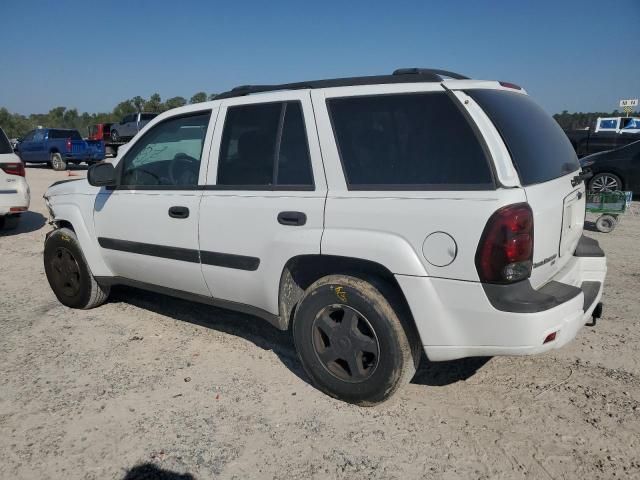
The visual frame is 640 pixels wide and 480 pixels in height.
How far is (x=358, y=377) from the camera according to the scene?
2.89 m

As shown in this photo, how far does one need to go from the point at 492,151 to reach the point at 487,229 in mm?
398

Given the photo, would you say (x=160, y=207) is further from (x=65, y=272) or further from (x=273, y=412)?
(x=273, y=412)

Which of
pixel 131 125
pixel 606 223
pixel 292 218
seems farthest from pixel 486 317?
pixel 131 125

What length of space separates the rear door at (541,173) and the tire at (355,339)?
76 centimetres

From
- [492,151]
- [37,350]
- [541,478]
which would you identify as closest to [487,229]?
[492,151]

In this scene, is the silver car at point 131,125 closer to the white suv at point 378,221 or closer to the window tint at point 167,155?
the window tint at point 167,155

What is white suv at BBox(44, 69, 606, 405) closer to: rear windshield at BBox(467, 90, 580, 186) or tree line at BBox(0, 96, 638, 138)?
rear windshield at BBox(467, 90, 580, 186)

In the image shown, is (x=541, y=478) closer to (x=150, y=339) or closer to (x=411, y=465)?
(x=411, y=465)

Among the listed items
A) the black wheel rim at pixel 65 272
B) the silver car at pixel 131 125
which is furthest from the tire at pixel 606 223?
the silver car at pixel 131 125

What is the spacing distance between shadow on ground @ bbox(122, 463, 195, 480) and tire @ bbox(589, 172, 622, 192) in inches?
393

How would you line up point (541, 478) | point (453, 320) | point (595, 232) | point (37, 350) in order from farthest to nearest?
point (595, 232), point (37, 350), point (453, 320), point (541, 478)

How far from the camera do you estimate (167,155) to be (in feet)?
12.8

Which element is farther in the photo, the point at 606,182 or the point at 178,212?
the point at 606,182

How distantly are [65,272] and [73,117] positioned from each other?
90127mm
